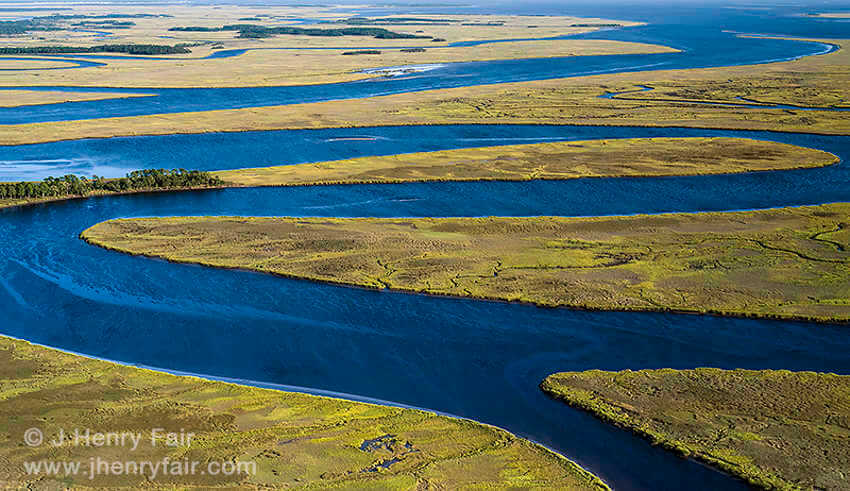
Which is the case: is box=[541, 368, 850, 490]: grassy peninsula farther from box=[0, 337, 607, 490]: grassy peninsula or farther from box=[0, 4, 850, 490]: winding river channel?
box=[0, 337, 607, 490]: grassy peninsula

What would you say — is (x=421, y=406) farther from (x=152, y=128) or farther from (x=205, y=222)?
(x=152, y=128)

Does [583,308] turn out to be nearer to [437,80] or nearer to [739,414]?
[739,414]

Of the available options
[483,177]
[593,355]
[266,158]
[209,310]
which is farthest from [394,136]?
[593,355]

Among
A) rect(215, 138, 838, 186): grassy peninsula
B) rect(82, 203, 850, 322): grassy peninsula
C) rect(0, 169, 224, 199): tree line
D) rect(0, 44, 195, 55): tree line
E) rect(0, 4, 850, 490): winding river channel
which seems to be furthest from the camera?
rect(0, 44, 195, 55): tree line

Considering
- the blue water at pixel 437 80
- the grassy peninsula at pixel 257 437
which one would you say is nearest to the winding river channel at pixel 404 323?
the grassy peninsula at pixel 257 437

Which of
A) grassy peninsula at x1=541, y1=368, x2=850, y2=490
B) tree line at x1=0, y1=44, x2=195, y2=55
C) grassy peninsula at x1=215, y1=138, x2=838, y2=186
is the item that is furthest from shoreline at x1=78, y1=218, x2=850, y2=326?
tree line at x1=0, y1=44, x2=195, y2=55

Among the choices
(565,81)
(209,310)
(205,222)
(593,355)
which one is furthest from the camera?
(565,81)
